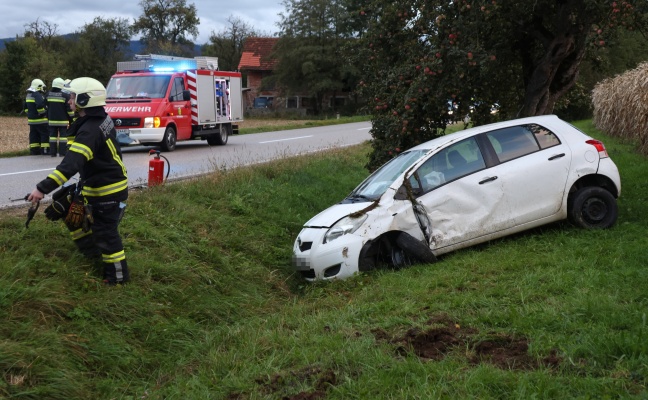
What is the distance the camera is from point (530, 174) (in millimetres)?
8828

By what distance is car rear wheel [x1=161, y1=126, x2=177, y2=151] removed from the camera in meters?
19.7

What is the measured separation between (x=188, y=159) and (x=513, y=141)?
33.7ft

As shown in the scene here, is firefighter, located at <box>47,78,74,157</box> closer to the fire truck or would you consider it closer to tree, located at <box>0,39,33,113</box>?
the fire truck

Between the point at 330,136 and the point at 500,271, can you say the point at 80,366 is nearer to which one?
the point at 500,271

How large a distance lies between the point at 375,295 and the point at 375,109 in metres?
5.87

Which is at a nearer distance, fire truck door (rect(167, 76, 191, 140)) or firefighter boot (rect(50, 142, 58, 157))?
firefighter boot (rect(50, 142, 58, 157))

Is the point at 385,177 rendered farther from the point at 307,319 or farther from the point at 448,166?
the point at 307,319

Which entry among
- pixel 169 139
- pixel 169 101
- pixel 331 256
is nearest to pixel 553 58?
pixel 331 256

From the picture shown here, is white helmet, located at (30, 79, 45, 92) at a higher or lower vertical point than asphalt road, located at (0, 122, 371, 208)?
higher

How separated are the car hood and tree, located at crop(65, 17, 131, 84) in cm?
5528

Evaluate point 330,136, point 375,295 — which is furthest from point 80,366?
point 330,136

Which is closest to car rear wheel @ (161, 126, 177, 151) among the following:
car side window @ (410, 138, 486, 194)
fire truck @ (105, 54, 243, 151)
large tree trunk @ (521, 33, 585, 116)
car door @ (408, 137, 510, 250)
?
fire truck @ (105, 54, 243, 151)

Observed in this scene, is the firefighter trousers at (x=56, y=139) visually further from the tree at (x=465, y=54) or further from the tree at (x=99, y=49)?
the tree at (x=99, y=49)

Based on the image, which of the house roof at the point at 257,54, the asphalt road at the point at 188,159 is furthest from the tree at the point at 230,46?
the asphalt road at the point at 188,159
